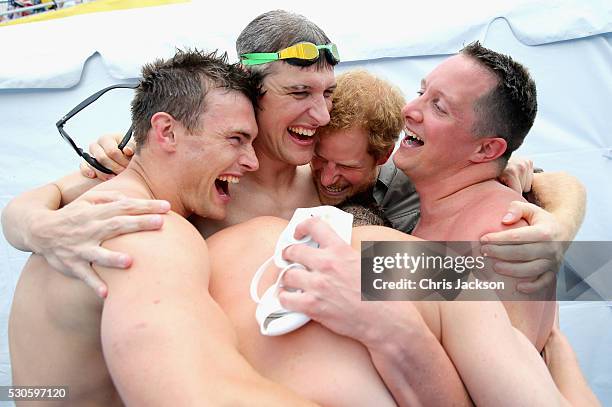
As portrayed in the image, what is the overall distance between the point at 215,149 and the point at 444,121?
2.89ft

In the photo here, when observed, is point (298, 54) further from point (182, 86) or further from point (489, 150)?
point (489, 150)

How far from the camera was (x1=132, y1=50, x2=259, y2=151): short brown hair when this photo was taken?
6.98 feet

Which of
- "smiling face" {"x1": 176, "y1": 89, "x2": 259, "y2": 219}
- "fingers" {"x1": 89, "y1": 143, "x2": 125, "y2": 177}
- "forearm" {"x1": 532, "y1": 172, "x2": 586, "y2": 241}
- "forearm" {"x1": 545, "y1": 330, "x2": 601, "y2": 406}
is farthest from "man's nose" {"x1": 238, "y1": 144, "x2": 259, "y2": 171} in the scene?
"forearm" {"x1": 545, "y1": 330, "x2": 601, "y2": 406}

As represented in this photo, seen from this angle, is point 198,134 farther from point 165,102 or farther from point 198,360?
point 198,360

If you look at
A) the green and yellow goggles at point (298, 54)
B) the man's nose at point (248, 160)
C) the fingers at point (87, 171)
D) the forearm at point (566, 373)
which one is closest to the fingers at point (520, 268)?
the forearm at point (566, 373)

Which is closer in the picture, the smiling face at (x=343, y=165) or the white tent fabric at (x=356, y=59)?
the smiling face at (x=343, y=165)

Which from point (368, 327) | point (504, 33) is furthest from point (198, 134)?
point (504, 33)

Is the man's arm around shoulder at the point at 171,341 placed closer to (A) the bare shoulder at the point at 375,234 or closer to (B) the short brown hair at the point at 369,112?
(A) the bare shoulder at the point at 375,234

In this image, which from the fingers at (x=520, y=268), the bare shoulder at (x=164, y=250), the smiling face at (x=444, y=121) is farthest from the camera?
the smiling face at (x=444, y=121)

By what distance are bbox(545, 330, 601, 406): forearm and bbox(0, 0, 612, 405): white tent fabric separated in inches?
89.7

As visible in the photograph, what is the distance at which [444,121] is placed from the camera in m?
2.36

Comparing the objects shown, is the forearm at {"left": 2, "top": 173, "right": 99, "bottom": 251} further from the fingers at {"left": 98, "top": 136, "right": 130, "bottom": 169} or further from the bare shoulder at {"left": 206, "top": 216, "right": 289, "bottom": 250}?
the bare shoulder at {"left": 206, "top": 216, "right": 289, "bottom": 250}

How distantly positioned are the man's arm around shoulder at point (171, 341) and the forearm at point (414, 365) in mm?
242

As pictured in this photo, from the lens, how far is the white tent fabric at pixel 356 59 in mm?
4094
